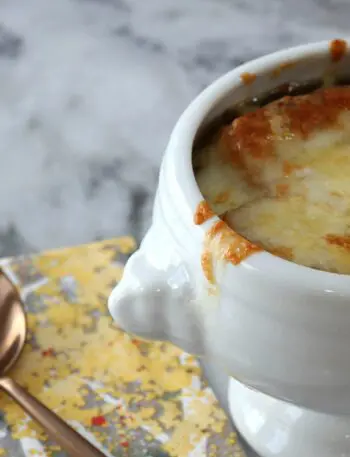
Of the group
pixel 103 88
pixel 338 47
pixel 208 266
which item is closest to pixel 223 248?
pixel 208 266

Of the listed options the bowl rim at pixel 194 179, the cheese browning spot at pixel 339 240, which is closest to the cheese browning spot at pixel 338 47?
the bowl rim at pixel 194 179

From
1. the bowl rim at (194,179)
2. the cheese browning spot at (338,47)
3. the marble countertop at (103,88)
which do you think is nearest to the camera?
the bowl rim at (194,179)

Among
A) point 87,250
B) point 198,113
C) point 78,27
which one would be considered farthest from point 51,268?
point 78,27

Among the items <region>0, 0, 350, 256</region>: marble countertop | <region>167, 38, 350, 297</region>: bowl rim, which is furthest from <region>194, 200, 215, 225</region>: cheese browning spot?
<region>0, 0, 350, 256</region>: marble countertop

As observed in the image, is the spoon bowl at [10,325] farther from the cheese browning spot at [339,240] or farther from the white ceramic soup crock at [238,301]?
the cheese browning spot at [339,240]

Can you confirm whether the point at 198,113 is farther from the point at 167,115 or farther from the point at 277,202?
the point at 167,115

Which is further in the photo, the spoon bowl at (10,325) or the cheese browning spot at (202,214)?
the spoon bowl at (10,325)

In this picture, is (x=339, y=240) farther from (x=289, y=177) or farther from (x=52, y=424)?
(x=52, y=424)

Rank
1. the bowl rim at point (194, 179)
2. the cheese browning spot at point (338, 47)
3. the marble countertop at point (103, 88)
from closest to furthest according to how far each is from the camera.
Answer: the bowl rim at point (194, 179), the cheese browning spot at point (338, 47), the marble countertop at point (103, 88)
